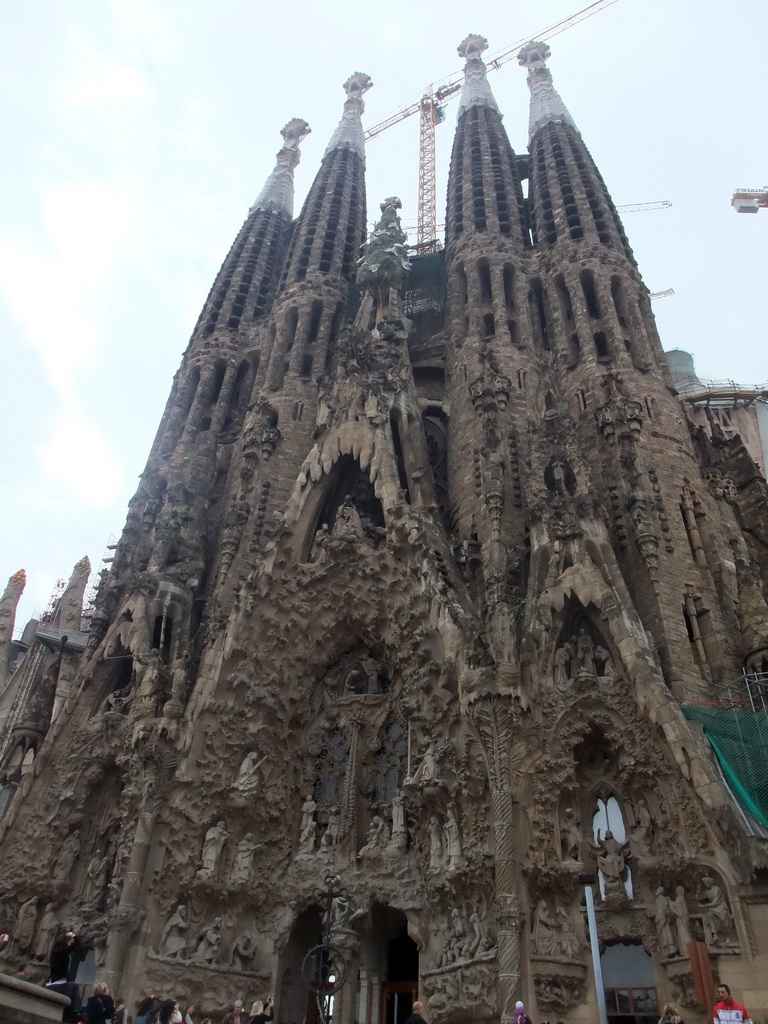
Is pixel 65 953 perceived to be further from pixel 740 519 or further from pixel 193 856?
pixel 740 519

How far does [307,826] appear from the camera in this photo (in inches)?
606

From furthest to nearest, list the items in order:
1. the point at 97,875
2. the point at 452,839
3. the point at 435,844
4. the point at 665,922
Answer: the point at 97,875 < the point at 435,844 < the point at 452,839 < the point at 665,922

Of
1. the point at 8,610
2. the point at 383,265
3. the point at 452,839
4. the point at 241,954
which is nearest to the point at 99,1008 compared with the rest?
the point at 452,839

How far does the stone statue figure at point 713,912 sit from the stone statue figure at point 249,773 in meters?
7.72

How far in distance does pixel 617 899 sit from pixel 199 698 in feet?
26.5

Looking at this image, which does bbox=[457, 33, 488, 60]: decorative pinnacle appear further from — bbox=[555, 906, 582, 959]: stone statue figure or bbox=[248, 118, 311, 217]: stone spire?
bbox=[555, 906, 582, 959]: stone statue figure

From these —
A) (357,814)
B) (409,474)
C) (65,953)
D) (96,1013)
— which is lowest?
(96,1013)

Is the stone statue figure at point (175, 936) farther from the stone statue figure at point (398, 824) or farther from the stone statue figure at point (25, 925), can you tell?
the stone statue figure at point (398, 824)

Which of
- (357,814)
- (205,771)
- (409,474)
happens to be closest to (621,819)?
(357,814)

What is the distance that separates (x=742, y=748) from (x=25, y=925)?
12.6 m

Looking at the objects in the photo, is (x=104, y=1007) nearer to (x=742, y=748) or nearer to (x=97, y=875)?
(x=97, y=875)

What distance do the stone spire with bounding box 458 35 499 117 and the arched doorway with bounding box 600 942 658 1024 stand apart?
1215 inches

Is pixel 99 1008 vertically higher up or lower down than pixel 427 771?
lower down

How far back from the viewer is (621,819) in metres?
12.7
